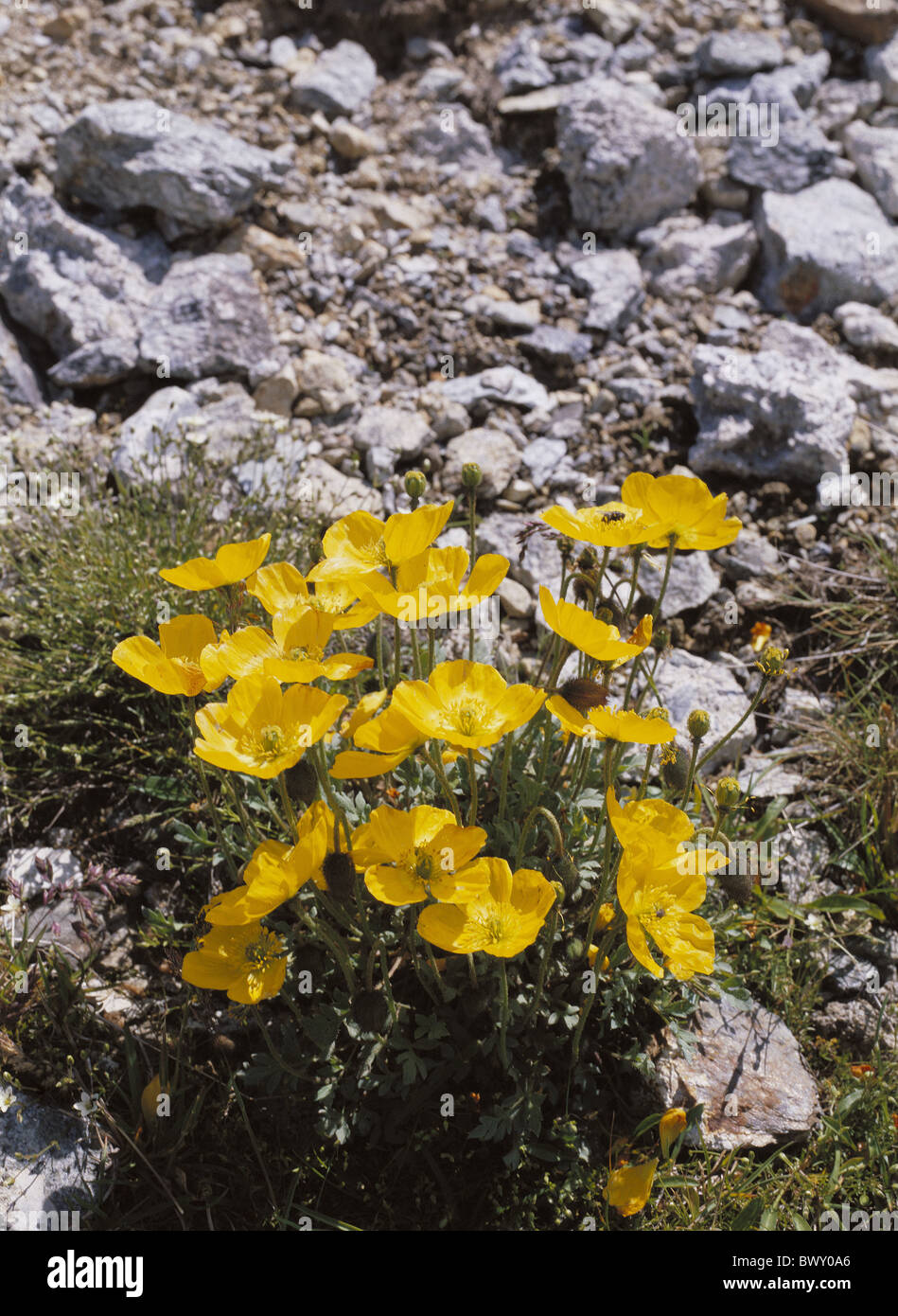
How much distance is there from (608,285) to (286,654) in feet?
12.9

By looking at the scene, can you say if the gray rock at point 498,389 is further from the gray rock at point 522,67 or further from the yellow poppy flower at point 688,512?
the yellow poppy flower at point 688,512

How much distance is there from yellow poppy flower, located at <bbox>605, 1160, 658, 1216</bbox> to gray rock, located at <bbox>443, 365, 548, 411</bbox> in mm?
3441

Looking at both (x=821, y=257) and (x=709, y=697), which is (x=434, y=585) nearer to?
(x=709, y=697)

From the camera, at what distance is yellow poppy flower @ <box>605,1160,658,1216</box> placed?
7.79 feet

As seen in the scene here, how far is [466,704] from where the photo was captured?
2.02 meters

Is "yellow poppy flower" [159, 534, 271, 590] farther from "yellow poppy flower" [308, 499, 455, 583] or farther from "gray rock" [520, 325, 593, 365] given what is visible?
"gray rock" [520, 325, 593, 365]

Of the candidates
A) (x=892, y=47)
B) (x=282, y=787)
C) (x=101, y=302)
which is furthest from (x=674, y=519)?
(x=892, y=47)

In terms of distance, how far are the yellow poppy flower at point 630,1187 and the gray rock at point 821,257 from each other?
4.49 meters

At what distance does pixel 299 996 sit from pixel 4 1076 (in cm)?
81

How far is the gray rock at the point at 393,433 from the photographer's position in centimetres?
439

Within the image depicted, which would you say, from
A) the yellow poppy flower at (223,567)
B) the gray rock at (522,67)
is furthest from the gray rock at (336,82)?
the yellow poppy flower at (223,567)

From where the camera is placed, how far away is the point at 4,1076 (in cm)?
258

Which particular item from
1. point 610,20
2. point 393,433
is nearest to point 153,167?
point 393,433

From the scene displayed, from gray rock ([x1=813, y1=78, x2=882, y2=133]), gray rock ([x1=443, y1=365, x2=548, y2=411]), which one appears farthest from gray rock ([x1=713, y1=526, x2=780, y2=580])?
gray rock ([x1=813, y1=78, x2=882, y2=133])
